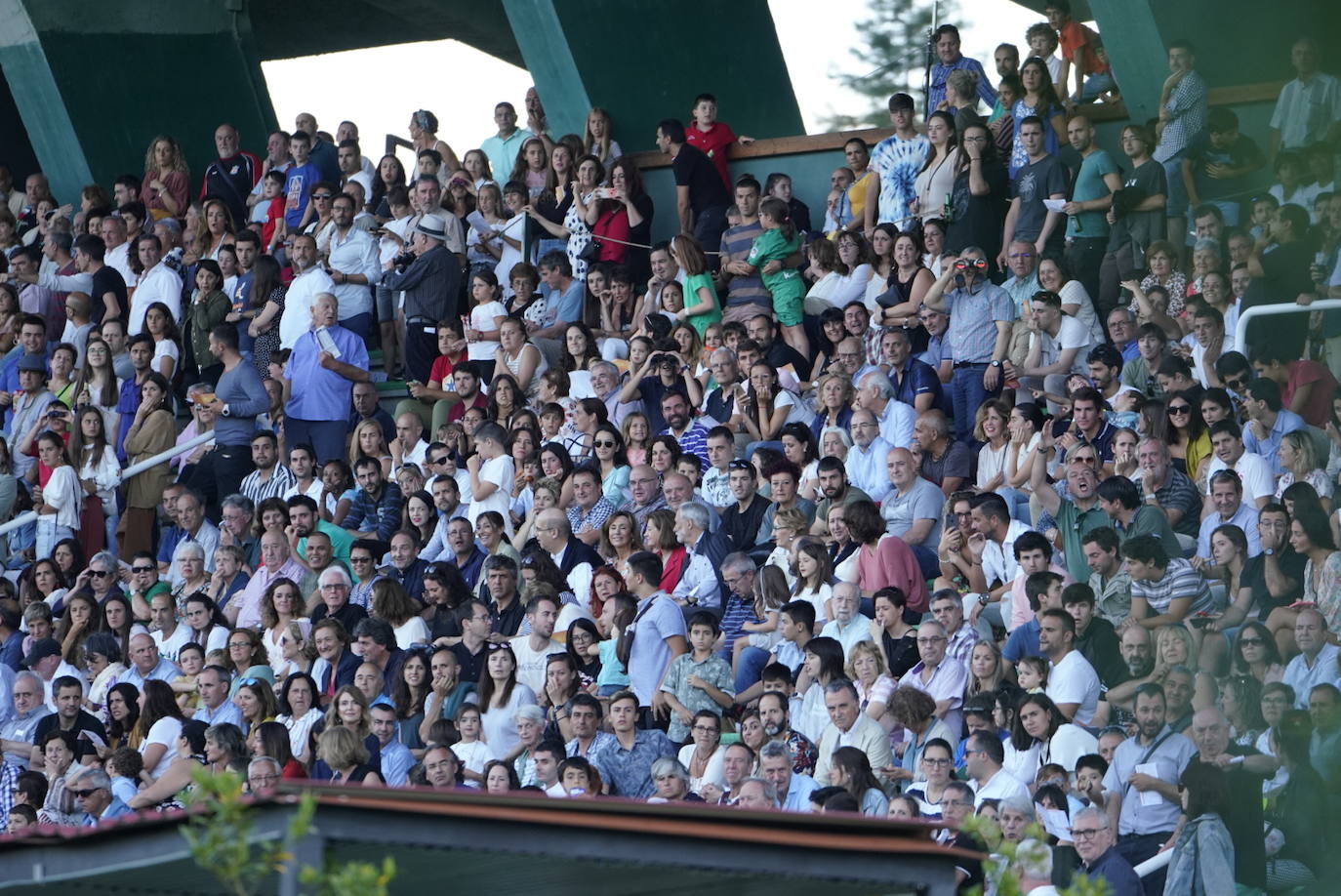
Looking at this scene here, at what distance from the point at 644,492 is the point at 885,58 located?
38.1 feet

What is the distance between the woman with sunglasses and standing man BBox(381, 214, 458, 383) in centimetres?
639

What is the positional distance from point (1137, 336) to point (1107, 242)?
127 centimetres

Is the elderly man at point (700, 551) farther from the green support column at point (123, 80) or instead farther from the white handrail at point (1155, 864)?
the green support column at point (123, 80)

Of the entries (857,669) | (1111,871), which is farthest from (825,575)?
(1111,871)

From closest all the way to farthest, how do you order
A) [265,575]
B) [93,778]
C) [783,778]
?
1. [783,778]
2. [93,778]
3. [265,575]

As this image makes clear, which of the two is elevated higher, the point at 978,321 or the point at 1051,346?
the point at 978,321

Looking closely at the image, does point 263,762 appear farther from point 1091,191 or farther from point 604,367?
point 1091,191

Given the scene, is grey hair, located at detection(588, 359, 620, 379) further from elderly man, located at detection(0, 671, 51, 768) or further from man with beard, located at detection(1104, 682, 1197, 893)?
man with beard, located at detection(1104, 682, 1197, 893)

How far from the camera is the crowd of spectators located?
391 inches

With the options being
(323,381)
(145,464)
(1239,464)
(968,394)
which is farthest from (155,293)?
(1239,464)

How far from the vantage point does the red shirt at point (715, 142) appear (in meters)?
16.4

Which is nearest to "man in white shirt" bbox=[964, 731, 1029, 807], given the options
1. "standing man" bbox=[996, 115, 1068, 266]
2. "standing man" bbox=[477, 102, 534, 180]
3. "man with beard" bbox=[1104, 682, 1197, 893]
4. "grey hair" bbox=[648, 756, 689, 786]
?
"man with beard" bbox=[1104, 682, 1197, 893]

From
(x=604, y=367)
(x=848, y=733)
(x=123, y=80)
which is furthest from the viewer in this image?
(x=123, y=80)

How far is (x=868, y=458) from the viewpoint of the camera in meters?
12.5
